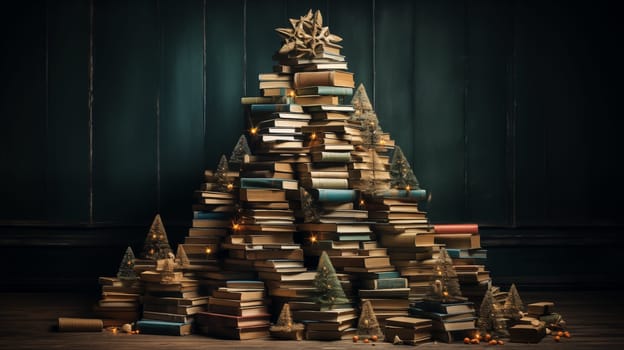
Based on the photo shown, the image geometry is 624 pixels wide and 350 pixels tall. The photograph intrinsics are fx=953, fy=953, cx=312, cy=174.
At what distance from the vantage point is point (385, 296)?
657 centimetres

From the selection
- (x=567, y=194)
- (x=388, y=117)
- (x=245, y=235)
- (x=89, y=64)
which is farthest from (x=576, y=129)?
(x=89, y=64)

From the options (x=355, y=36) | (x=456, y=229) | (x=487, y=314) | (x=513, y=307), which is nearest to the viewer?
(x=487, y=314)

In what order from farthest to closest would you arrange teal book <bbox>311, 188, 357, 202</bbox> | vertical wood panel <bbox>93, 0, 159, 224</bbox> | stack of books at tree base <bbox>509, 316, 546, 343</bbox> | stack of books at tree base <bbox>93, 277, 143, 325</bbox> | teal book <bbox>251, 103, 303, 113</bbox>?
vertical wood panel <bbox>93, 0, 159, 224</bbox> < teal book <bbox>251, 103, 303, 113</bbox> < stack of books at tree base <bbox>93, 277, 143, 325</bbox> < teal book <bbox>311, 188, 357, 202</bbox> < stack of books at tree base <bbox>509, 316, 546, 343</bbox>

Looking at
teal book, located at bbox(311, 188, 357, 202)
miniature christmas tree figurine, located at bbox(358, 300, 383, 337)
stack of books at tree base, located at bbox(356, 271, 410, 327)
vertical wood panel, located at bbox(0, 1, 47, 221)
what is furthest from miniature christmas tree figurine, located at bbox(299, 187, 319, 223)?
vertical wood panel, located at bbox(0, 1, 47, 221)

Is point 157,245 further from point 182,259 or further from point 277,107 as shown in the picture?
point 277,107

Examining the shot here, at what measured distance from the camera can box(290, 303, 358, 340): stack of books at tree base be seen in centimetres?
632

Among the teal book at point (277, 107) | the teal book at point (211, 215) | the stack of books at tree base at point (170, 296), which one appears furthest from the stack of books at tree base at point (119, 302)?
the teal book at point (277, 107)

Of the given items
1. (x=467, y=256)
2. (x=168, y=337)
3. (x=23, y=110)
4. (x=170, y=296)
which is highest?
(x=23, y=110)

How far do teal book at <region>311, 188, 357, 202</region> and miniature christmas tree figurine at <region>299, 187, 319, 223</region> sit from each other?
0.17 feet

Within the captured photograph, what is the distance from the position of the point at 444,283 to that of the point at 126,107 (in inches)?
145

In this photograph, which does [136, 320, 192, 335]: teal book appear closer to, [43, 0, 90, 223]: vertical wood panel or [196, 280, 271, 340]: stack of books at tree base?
[196, 280, 271, 340]: stack of books at tree base

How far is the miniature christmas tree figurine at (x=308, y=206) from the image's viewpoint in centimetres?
677

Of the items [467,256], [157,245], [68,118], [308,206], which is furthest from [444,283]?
[68,118]

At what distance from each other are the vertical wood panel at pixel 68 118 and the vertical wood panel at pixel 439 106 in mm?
2736
